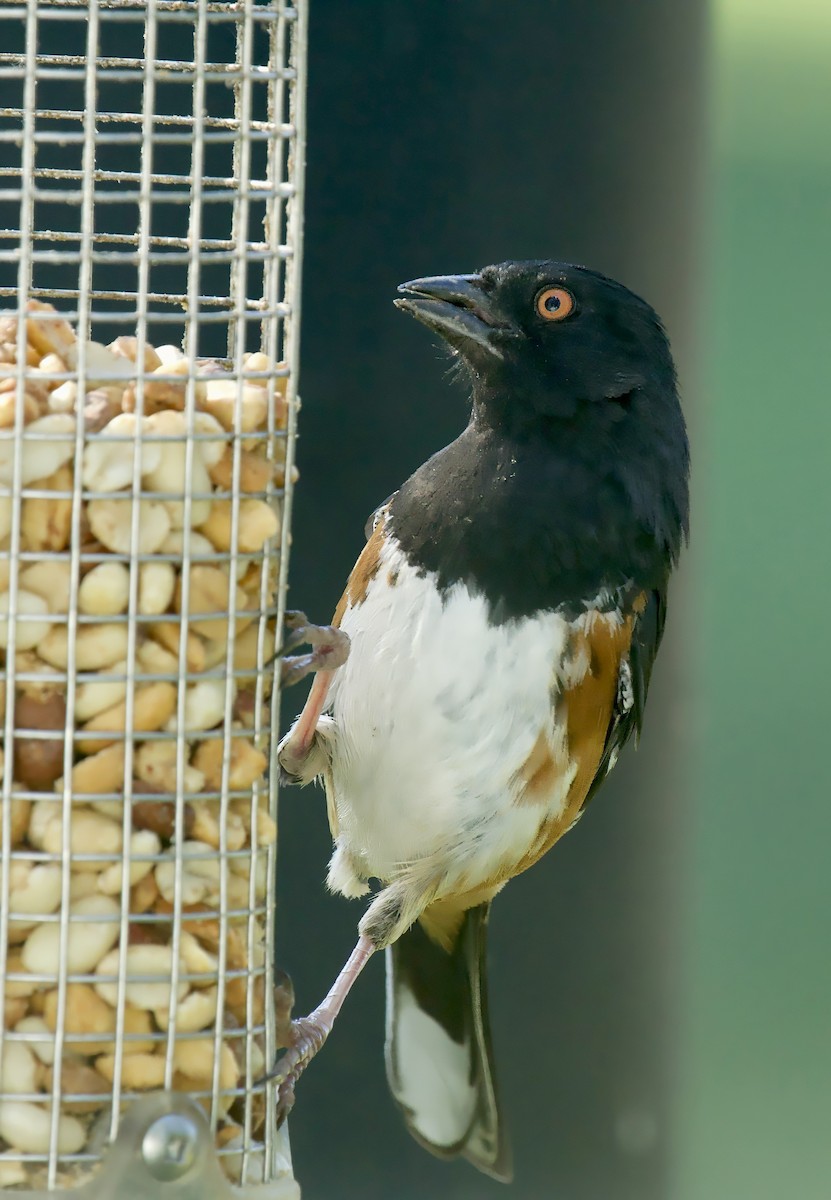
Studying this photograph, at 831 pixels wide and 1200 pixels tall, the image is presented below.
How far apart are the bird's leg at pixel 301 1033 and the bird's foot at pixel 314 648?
1.21 feet

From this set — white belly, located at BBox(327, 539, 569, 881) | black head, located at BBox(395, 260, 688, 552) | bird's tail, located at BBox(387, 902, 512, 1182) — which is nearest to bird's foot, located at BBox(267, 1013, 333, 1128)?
white belly, located at BBox(327, 539, 569, 881)

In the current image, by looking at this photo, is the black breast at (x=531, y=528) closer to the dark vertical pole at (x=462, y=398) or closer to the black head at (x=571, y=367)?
the black head at (x=571, y=367)

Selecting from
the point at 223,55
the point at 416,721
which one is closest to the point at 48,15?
the point at 416,721

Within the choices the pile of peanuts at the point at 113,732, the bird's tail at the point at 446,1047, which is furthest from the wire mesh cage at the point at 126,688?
the bird's tail at the point at 446,1047

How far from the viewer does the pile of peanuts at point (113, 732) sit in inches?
57.7

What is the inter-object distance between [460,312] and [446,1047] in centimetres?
139

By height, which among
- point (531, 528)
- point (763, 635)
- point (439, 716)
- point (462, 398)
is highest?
point (462, 398)

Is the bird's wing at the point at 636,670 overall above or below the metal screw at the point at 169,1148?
above

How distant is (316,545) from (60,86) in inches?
51.5

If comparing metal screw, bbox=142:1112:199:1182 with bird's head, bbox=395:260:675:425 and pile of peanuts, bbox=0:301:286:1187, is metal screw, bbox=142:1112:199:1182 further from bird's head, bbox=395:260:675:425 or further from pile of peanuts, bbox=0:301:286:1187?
bird's head, bbox=395:260:675:425

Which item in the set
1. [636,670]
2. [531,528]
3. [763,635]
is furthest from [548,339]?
[763,635]

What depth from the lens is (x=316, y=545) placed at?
13.3ft

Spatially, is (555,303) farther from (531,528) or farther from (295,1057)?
(295,1057)

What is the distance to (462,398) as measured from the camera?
161 inches
